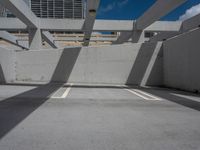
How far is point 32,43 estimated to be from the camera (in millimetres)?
13695

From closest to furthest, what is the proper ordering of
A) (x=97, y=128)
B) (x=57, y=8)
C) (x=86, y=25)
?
1. (x=97, y=128)
2. (x=86, y=25)
3. (x=57, y=8)

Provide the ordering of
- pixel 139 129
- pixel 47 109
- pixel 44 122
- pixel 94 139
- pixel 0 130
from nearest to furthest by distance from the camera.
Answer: pixel 94 139 → pixel 0 130 → pixel 139 129 → pixel 44 122 → pixel 47 109

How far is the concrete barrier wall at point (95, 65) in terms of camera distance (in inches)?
498

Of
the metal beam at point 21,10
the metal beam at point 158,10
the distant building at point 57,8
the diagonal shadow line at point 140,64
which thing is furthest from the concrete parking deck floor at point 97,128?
the distant building at point 57,8

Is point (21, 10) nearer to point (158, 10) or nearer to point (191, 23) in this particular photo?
point (158, 10)

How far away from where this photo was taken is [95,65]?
1291 centimetres

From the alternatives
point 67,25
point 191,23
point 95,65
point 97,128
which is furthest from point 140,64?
point 97,128

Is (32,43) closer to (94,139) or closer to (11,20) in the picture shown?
(11,20)

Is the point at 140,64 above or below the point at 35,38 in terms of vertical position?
below

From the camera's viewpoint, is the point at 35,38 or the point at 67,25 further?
the point at 67,25

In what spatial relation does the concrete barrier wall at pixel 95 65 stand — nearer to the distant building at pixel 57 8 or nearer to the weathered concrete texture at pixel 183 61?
the weathered concrete texture at pixel 183 61

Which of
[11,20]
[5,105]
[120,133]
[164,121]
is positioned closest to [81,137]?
[120,133]

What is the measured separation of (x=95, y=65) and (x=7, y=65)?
16.8 feet

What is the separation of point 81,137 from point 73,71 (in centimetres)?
989
